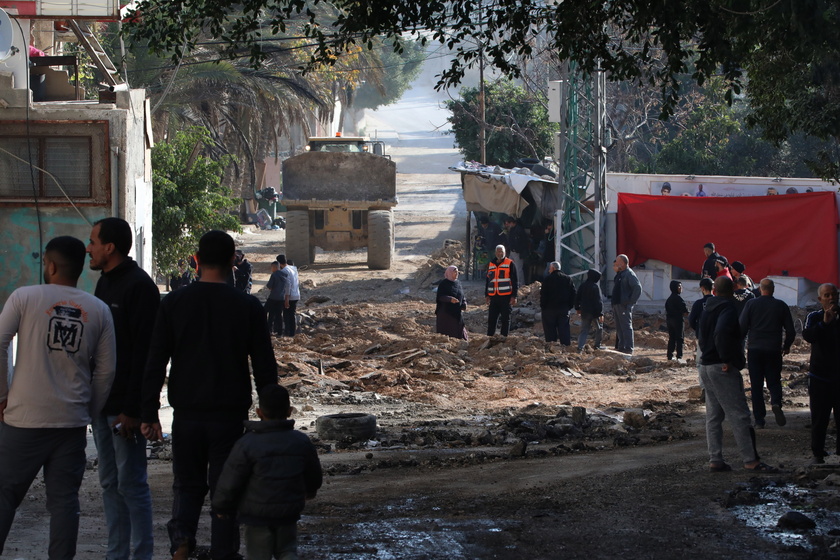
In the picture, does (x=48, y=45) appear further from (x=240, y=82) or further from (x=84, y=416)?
(x=84, y=416)

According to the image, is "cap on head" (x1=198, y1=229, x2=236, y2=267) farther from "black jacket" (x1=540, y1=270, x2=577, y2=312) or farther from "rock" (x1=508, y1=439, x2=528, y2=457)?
"black jacket" (x1=540, y1=270, x2=577, y2=312)

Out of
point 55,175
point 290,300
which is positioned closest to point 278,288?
point 290,300

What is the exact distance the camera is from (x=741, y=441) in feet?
25.4

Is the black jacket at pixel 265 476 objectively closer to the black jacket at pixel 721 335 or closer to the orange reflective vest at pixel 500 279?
the black jacket at pixel 721 335

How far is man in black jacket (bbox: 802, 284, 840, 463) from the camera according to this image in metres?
7.95

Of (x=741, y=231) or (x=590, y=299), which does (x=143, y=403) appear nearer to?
(x=590, y=299)

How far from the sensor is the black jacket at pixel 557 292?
15.8 metres

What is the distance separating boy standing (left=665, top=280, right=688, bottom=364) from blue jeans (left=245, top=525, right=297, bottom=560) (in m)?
11.1

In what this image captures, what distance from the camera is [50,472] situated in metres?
4.70

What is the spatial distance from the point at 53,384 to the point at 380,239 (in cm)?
2106

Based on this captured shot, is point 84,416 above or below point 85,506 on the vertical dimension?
above

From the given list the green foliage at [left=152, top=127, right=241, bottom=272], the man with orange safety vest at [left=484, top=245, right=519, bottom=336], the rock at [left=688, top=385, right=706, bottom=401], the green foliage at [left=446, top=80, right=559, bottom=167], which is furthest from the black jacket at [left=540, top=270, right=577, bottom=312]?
the green foliage at [left=446, top=80, right=559, bottom=167]

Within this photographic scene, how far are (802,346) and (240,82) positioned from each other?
14.9 m

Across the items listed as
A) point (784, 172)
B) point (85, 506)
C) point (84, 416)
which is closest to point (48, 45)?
point (85, 506)
